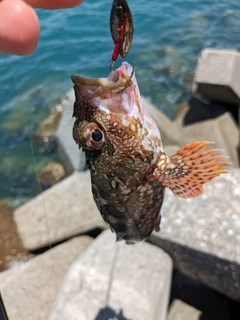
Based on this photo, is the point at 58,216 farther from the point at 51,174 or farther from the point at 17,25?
the point at 17,25

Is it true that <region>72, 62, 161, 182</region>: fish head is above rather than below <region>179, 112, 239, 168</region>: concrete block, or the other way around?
above

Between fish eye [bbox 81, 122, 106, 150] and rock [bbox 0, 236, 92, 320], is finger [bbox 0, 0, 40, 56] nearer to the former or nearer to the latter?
fish eye [bbox 81, 122, 106, 150]

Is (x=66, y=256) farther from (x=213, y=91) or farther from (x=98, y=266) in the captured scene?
(x=213, y=91)

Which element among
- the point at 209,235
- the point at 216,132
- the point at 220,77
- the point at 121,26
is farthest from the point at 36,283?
the point at 220,77

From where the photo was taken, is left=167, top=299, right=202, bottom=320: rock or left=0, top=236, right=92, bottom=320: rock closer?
left=167, top=299, right=202, bottom=320: rock

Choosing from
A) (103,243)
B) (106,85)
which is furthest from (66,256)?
(106,85)

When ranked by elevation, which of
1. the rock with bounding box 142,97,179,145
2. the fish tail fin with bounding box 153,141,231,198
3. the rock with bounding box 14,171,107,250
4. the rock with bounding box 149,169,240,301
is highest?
the fish tail fin with bounding box 153,141,231,198

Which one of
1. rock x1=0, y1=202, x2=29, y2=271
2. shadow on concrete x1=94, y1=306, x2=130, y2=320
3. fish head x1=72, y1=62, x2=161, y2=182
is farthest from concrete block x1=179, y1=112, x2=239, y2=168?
fish head x1=72, y1=62, x2=161, y2=182
